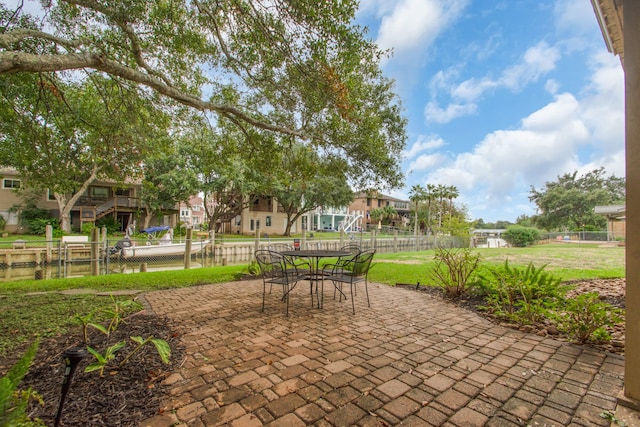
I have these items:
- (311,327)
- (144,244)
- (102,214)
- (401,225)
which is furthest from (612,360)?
(401,225)

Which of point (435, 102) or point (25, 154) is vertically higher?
point (435, 102)

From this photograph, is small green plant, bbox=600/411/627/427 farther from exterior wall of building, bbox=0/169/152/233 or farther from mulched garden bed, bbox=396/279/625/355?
exterior wall of building, bbox=0/169/152/233

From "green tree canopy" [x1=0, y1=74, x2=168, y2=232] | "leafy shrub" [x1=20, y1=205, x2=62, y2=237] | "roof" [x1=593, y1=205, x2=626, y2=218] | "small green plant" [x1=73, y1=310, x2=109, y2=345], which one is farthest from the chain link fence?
"roof" [x1=593, y1=205, x2=626, y2=218]

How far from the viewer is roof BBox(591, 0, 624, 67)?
2.90m

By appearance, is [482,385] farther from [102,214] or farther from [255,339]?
[102,214]

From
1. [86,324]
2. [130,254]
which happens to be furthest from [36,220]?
[86,324]

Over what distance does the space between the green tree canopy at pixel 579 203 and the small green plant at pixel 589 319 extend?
35.8m

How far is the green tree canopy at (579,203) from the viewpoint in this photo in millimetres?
32031

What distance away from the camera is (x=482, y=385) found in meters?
2.33

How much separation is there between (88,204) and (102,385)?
27280 millimetres

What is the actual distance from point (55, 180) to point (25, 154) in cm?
101

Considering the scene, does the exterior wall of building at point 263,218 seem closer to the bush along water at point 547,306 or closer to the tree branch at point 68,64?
the tree branch at point 68,64

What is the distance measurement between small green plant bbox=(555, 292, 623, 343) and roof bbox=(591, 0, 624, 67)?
8.59 feet

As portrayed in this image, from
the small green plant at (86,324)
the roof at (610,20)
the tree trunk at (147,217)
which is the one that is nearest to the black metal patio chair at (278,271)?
the small green plant at (86,324)
